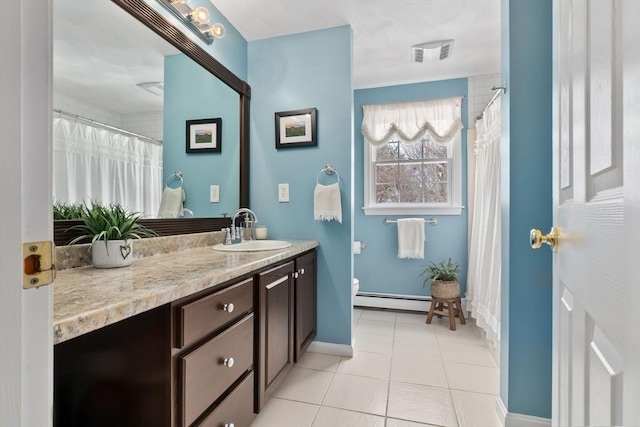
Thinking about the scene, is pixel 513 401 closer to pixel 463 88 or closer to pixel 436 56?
pixel 436 56


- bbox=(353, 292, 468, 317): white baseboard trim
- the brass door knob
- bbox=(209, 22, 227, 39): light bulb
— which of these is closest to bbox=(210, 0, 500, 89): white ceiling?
bbox=(209, 22, 227, 39): light bulb

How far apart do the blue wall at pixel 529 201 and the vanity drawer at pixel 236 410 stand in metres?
1.23

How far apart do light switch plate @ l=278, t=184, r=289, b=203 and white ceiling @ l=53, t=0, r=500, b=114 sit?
99 cm

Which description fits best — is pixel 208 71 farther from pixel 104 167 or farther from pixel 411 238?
pixel 411 238

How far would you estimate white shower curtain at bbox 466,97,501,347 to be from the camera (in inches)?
86.6

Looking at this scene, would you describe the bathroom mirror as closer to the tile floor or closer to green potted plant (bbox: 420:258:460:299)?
the tile floor

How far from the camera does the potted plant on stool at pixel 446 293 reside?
104 inches

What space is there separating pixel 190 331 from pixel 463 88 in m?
3.29

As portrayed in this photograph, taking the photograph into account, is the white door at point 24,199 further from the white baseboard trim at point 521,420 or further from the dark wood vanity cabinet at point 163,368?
the white baseboard trim at point 521,420

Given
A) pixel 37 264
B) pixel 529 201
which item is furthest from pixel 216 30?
pixel 529 201

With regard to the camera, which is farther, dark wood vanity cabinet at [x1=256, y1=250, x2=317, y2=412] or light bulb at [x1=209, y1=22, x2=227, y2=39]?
light bulb at [x1=209, y1=22, x2=227, y2=39]

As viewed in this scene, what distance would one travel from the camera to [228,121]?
213 centimetres

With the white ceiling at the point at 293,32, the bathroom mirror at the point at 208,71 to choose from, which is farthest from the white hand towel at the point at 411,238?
the bathroom mirror at the point at 208,71

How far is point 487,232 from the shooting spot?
241cm
